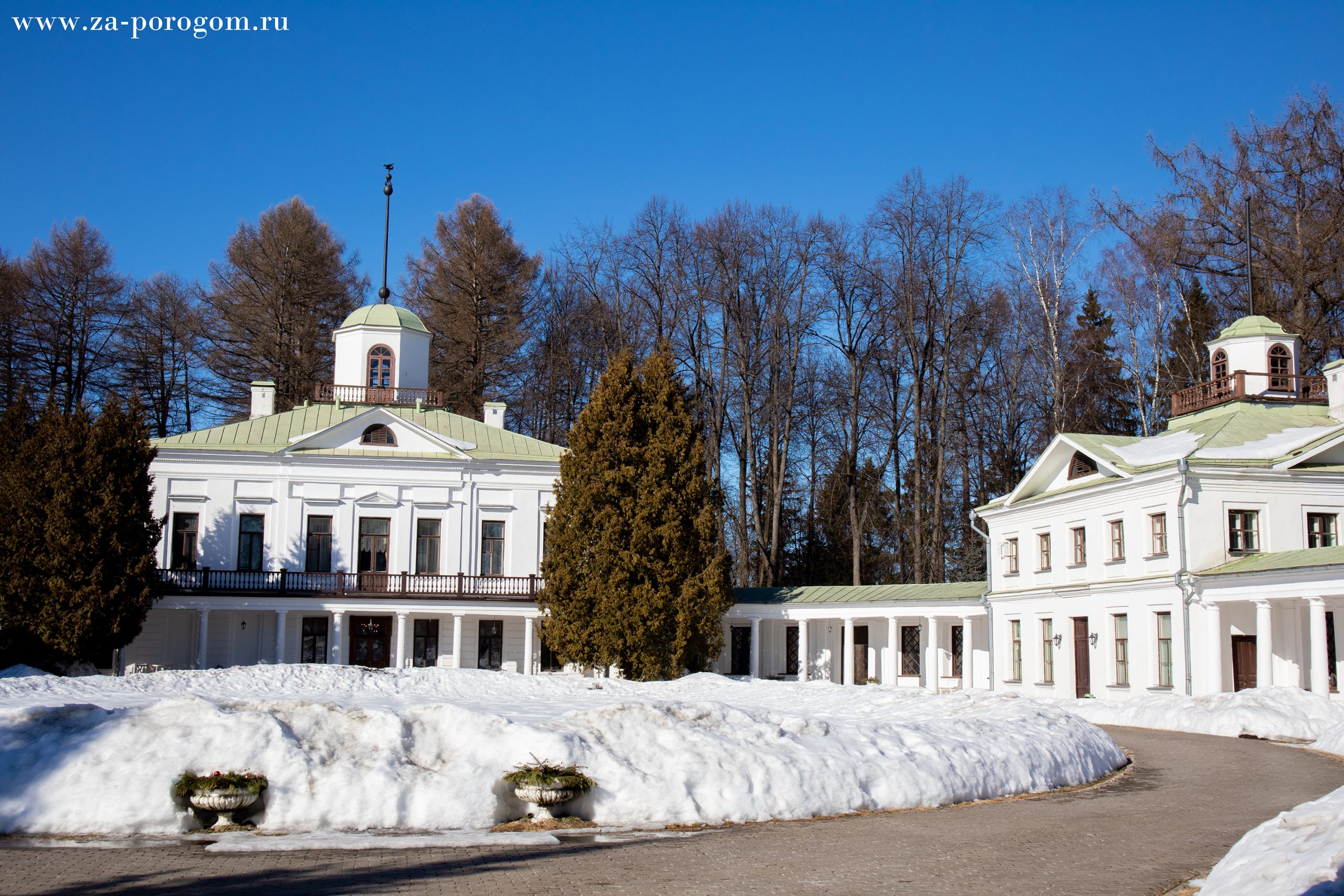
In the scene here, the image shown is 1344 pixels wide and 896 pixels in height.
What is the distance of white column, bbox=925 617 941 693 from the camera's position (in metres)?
34.0

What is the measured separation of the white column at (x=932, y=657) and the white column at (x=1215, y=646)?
958cm

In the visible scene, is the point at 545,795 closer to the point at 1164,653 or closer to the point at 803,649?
the point at 1164,653

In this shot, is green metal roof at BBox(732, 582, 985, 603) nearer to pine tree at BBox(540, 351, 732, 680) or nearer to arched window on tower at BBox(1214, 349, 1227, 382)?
pine tree at BBox(540, 351, 732, 680)

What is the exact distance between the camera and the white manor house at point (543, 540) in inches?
1056

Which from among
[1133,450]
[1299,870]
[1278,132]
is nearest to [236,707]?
[1299,870]

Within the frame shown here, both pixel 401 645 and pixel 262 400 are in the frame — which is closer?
pixel 401 645

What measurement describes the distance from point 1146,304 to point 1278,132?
258 inches

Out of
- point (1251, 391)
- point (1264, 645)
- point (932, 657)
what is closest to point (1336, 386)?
point (1251, 391)

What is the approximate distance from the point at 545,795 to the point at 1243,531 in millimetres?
20614

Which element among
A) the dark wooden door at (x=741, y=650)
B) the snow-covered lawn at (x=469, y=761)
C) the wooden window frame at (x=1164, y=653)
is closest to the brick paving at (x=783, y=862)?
the snow-covered lawn at (x=469, y=761)

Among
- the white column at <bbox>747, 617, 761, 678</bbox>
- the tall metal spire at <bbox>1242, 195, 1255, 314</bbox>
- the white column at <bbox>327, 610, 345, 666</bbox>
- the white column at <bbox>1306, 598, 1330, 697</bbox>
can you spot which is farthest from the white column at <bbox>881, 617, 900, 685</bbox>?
the white column at <bbox>327, 610, 345, 666</bbox>

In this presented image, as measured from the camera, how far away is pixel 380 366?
1558 inches

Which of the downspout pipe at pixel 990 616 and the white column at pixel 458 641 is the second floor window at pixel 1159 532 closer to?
the downspout pipe at pixel 990 616

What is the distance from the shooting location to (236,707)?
1204cm
